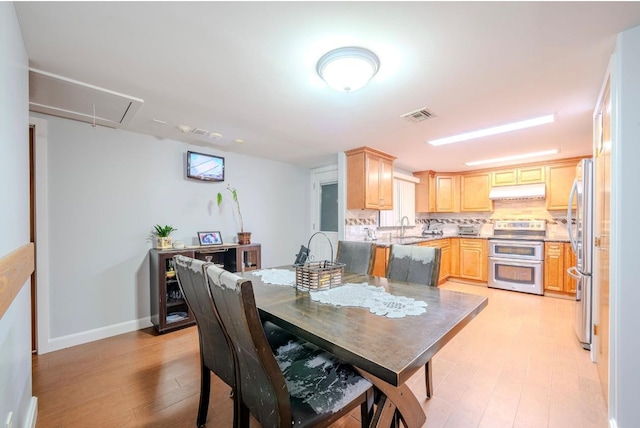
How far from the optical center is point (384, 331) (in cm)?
113

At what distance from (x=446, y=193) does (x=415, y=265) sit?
150 inches

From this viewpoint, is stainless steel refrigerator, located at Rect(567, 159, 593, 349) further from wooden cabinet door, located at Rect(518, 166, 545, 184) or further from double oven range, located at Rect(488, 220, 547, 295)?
wooden cabinet door, located at Rect(518, 166, 545, 184)

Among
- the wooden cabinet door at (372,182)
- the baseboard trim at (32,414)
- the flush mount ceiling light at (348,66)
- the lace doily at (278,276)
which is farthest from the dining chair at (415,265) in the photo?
the baseboard trim at (32,414)

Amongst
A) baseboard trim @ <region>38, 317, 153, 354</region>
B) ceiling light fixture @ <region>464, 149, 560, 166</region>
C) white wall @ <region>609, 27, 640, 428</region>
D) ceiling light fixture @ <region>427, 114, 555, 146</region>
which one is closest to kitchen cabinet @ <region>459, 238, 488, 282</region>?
ceiling light fixture @ <region>464, 149, 560, 166</region>

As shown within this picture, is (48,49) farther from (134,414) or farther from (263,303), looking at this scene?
(134,414)

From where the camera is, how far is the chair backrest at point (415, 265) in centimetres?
205

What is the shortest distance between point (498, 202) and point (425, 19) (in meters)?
4.83

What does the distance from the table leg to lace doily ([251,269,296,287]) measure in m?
0.85

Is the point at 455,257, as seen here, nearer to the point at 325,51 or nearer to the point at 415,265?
the point at 415,265

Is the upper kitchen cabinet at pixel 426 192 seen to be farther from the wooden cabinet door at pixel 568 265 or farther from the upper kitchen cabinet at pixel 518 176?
the wooden cabinet door at pixel 568 265

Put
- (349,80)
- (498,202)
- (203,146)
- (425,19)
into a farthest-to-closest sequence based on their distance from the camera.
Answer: (498,202) → (203,146) → (349,80) → (425,19)

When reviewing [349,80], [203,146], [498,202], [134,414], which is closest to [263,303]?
[134,414]

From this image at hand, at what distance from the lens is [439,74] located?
5.88ft

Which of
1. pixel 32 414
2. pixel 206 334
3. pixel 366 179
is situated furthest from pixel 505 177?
pixel 32 414
